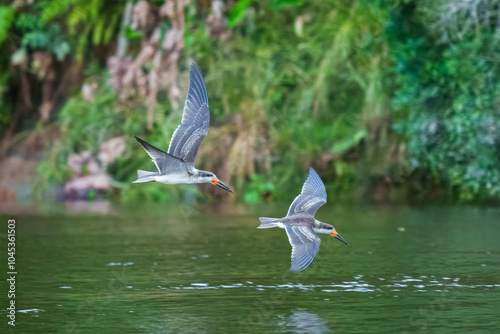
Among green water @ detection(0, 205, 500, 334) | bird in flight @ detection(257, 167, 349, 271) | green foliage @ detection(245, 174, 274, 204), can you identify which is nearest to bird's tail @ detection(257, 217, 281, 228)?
bird in flight @ detection(257, 167, 349, 271)

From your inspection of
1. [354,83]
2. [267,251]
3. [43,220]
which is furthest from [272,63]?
[267,251]

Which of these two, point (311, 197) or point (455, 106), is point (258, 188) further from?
point (311, 197)

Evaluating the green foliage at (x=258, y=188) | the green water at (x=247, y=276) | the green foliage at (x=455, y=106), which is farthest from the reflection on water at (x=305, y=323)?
the green foliage at (x=258, y=188)

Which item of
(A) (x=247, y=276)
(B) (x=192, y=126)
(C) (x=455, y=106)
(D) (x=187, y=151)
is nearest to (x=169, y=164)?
(D) (x=187, y=151)

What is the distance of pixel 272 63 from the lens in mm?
28625

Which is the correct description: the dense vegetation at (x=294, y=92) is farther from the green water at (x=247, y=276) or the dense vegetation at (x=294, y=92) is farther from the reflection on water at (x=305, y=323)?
the reflection on water at (x=305, y=323)

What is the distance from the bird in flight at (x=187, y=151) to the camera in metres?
11.9

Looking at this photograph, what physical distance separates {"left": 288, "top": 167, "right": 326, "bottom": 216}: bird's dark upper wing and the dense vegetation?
11309 mm

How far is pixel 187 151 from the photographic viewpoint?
1238 centimetres

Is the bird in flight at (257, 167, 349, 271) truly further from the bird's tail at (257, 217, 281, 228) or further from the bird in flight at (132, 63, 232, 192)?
the bird in flight at (132, 63, 232, 192)

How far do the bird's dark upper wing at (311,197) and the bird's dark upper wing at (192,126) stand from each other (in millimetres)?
1159

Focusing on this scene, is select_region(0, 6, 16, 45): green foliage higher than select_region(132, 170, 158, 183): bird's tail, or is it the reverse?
select_region(0, 6, 16, 45): green foliage

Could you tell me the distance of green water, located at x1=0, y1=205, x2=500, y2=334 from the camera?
11.4m

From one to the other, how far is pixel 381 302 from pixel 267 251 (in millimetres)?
4922
